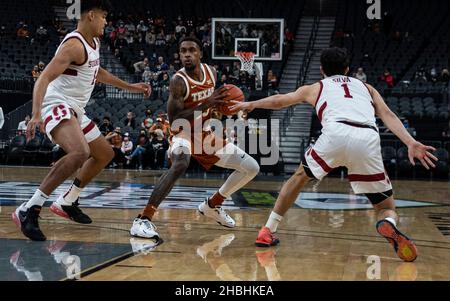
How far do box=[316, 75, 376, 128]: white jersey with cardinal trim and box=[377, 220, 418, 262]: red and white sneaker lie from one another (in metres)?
0.79

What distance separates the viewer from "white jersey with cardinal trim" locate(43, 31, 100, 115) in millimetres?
5387

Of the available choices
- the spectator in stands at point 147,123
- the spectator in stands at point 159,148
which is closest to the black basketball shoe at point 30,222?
the spectator in stands at point 159,148

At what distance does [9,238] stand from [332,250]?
8.47 ft

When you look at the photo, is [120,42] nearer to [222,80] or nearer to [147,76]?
[147,76]

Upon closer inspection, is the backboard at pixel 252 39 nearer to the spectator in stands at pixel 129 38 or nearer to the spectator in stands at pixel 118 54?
the spectator in stands at pixel 118 54

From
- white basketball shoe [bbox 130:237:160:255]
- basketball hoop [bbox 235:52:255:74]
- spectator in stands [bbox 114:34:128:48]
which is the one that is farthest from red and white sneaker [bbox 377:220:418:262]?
spectator in stands [bbox 114:34:128:48]

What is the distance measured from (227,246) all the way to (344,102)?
144 cm

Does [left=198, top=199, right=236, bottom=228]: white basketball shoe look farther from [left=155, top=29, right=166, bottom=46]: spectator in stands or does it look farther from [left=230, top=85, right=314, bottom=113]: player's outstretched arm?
[left=155, top=29, right=166, bottom=46]: spectator in stands

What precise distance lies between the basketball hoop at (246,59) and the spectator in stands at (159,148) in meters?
3.44

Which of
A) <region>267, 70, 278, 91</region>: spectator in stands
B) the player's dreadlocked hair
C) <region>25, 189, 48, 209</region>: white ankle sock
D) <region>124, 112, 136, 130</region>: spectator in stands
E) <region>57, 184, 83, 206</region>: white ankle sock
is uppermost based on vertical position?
the player's dreadlocked hair

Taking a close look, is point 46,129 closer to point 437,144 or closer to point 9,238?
point 9,238

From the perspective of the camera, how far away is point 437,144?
14.4m

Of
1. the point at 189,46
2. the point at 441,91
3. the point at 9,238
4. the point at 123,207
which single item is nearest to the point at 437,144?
the point at 441,91

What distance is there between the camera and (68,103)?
5434 millimetres
